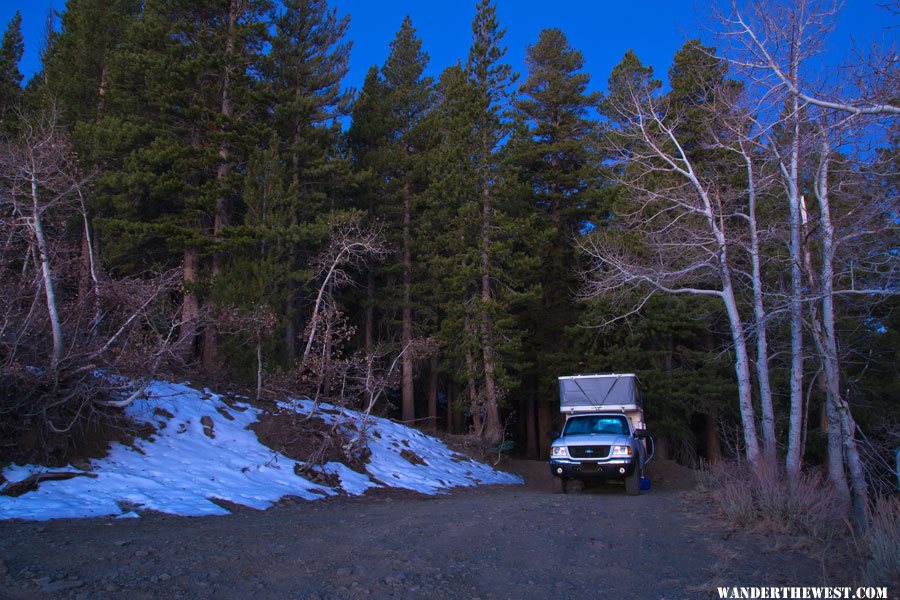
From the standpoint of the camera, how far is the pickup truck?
1434cm

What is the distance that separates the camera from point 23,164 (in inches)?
424

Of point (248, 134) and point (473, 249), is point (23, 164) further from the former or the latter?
point (473, 249)

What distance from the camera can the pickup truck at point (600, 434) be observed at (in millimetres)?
14344

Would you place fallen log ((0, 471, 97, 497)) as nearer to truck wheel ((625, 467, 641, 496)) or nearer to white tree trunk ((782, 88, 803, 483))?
truck wheel ((625, 467, 641, 496))

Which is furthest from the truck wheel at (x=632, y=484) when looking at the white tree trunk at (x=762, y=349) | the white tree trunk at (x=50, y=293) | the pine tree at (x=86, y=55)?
the pine tree at (x=86, y=55)

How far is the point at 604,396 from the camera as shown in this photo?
1752cm

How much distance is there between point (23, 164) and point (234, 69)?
13.5 m

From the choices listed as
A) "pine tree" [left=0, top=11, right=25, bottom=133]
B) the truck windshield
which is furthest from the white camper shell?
"pine tree" [left=0, top=11, right=25, bottom=133]

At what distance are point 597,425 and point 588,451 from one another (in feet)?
4.78

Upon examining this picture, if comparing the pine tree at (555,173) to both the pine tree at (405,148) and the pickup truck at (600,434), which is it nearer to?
the pine tree at (405,148)

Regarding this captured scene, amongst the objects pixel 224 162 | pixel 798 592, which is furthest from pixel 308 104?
pixel 798 592

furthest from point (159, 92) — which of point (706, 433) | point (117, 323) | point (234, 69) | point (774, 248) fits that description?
point (706, 433)

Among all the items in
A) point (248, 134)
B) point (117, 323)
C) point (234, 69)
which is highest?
point (234, 69)

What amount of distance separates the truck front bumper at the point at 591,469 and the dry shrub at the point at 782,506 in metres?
4.24
